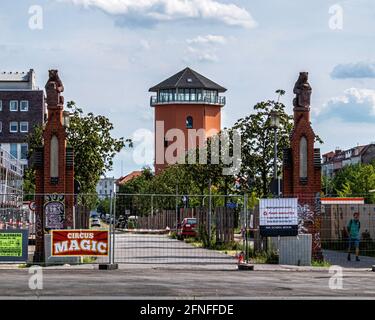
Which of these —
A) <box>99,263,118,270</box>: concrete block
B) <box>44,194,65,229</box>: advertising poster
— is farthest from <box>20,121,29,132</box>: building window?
<box>99,263,118,270</box>: concrete block

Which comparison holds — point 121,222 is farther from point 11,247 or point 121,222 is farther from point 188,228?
point 188,228

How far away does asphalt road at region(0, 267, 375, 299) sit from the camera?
18.4 metres

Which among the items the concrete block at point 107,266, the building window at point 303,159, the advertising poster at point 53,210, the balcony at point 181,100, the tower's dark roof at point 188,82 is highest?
the tower's dark roof at point 188,82

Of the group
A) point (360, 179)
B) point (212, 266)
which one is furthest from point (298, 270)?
point (360, 179)

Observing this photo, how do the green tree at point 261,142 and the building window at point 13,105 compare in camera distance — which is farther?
the building window at point 13,105

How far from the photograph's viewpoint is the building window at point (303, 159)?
29.9 meters

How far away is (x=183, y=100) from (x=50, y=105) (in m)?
110

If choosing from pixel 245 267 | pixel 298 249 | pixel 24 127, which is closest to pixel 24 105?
pixel 24 127

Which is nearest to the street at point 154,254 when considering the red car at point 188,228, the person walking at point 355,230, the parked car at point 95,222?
the parked car at point 95,222

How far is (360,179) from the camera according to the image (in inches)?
4291

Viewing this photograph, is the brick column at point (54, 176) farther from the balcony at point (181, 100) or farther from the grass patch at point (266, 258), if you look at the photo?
the balcony at point (181, 100)

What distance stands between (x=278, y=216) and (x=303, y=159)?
8.05ft

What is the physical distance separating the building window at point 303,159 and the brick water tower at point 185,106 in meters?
102
